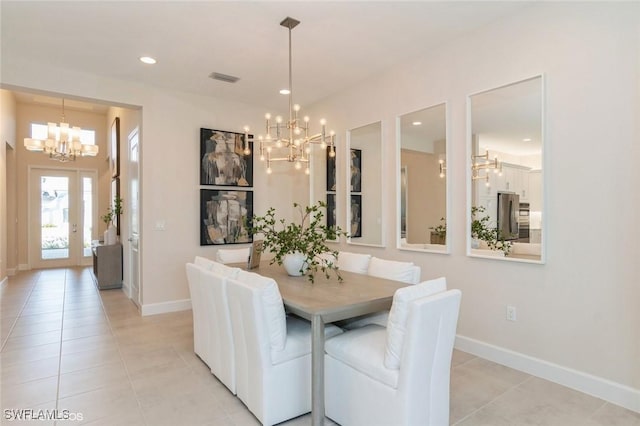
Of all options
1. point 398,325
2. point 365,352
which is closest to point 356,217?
point 365,352

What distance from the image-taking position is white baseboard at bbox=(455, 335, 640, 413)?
7.80 ft

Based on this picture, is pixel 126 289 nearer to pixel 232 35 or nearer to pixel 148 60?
pixel 148 60

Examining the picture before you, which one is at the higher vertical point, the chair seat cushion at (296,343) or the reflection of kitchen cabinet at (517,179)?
the reflection of kitchen cabinet at (517,179)

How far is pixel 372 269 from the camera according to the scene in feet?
10.3

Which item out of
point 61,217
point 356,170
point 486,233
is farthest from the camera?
point 61,217

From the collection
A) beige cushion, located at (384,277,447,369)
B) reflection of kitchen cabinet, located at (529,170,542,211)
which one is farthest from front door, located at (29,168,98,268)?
reflection of kitchen cabinet, located at (529,170,542,211)

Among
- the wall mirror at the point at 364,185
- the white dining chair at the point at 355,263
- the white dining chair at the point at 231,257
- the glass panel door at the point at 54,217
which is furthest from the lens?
the glass panel door at the point at 54,217

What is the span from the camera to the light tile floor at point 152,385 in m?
2.26

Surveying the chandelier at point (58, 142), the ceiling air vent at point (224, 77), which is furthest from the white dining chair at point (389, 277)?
the chandelier at point (58, 142)

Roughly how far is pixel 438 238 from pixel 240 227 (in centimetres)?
299

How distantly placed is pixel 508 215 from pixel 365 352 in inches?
75.7

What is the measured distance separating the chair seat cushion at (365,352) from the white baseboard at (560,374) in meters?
1.40

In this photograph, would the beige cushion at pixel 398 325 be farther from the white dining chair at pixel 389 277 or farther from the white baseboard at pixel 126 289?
the white baseboard at pixel 126 289

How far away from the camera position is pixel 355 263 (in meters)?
3.42
